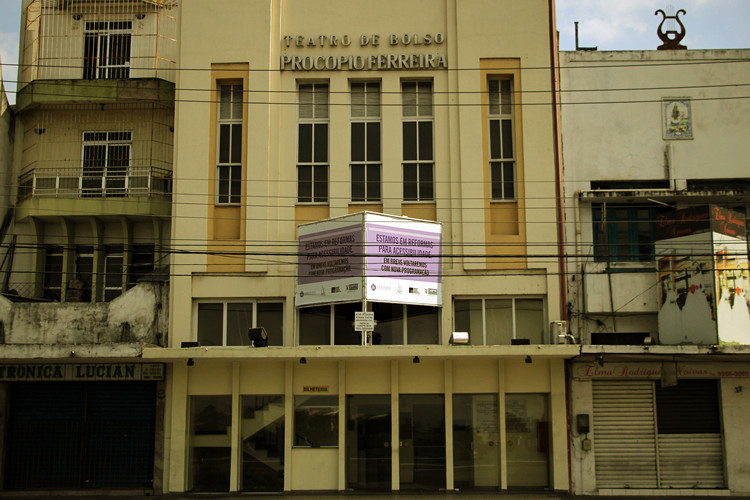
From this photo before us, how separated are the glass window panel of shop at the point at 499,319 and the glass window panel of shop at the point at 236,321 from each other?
4708mm

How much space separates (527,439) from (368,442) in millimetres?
4028

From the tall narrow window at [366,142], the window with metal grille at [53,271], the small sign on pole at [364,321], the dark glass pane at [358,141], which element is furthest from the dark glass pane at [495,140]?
the window with metal grille at [53,271]

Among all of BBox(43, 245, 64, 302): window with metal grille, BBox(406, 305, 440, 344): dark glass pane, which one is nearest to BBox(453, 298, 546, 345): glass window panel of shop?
BBox(406, 305, 440, 344): dark glass pane

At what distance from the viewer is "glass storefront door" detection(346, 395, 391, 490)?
59.9ft

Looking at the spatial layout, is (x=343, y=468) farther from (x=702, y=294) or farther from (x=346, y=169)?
(x=702, y=294)

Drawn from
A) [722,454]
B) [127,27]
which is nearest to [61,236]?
[127,27]

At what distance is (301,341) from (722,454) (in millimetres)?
10922

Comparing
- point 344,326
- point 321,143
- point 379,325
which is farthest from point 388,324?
point 321,143

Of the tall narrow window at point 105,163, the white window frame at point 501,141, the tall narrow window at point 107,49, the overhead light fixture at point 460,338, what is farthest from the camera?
the tall narrow window at point 107,49

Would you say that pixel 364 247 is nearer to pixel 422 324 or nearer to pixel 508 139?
pixel 422 324

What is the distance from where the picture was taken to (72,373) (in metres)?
18.6

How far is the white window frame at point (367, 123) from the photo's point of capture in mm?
19375

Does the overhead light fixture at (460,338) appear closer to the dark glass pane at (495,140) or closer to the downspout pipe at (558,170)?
the downspout pipe at (558,170)

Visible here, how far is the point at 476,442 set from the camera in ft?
60.2
